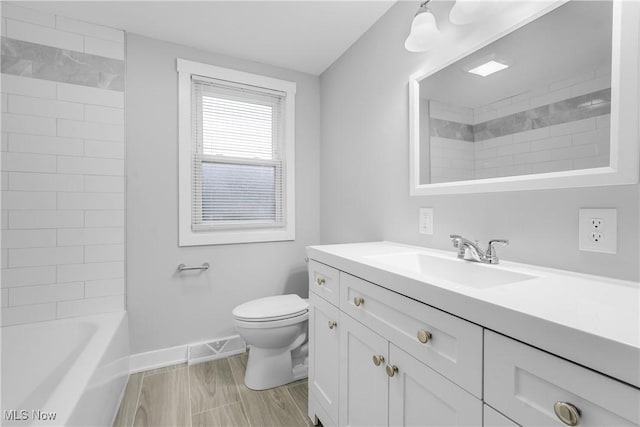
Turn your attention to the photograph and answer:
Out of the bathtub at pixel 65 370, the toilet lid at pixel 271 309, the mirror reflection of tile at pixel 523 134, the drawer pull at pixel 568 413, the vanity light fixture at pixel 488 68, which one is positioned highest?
the vanity light fixture at pixel 488 68

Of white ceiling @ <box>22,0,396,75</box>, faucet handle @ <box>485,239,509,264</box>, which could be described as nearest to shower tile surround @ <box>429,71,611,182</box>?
faucet handle @ <box>485,239,509,264</box>

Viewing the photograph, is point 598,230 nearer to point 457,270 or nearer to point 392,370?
point 457,270

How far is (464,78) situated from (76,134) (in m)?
2.28

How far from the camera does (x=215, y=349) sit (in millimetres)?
2164

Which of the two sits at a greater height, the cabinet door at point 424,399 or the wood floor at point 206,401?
the cabinet door at point 424,399

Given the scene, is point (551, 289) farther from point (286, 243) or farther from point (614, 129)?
point (286, 243)

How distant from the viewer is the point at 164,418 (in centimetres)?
152

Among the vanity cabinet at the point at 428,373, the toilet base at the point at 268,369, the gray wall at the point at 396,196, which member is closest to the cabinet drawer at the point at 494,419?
the vanity cabinet at the point at 428,373

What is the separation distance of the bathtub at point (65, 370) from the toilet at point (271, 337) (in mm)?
679

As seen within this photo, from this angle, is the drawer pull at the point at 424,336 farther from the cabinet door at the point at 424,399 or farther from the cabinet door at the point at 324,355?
the cabinet door at the point at 324,355

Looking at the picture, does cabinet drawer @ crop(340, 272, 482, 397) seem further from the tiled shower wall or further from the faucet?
the tiled shower wall

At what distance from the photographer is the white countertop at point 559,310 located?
44cm

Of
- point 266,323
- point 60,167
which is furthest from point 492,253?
point 60,167

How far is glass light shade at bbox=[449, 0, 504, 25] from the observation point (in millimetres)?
1049
